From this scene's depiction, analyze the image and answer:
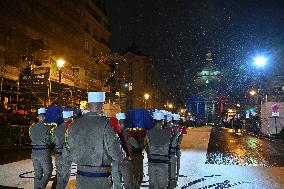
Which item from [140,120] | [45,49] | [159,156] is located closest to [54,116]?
[140,120]

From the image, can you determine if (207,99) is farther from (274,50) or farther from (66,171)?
(66,171)

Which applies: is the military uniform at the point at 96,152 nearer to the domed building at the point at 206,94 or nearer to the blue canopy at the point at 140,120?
the blue canopy at the point at 140,120

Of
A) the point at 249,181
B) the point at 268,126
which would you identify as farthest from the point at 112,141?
the point at 268,126

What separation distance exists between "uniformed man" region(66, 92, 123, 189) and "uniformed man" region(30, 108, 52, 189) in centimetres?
390

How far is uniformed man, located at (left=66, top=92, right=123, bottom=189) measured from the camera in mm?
4988

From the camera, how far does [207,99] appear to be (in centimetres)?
14488

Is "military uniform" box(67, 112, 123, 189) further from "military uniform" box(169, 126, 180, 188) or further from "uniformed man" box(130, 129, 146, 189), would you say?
"uniformed man" box(130, 129, 146, 189)

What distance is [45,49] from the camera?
27375 mm

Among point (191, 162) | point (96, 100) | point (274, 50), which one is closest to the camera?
point (96, 100)

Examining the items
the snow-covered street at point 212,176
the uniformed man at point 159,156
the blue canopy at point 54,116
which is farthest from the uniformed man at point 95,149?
the snow-covered street at point 212,176

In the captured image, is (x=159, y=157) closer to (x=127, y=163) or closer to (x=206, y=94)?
(x=127, y=163)

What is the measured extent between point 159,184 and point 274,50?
36.9m

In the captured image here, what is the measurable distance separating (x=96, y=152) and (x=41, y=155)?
4293 millimetres

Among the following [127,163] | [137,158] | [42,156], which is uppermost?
[127,163]
